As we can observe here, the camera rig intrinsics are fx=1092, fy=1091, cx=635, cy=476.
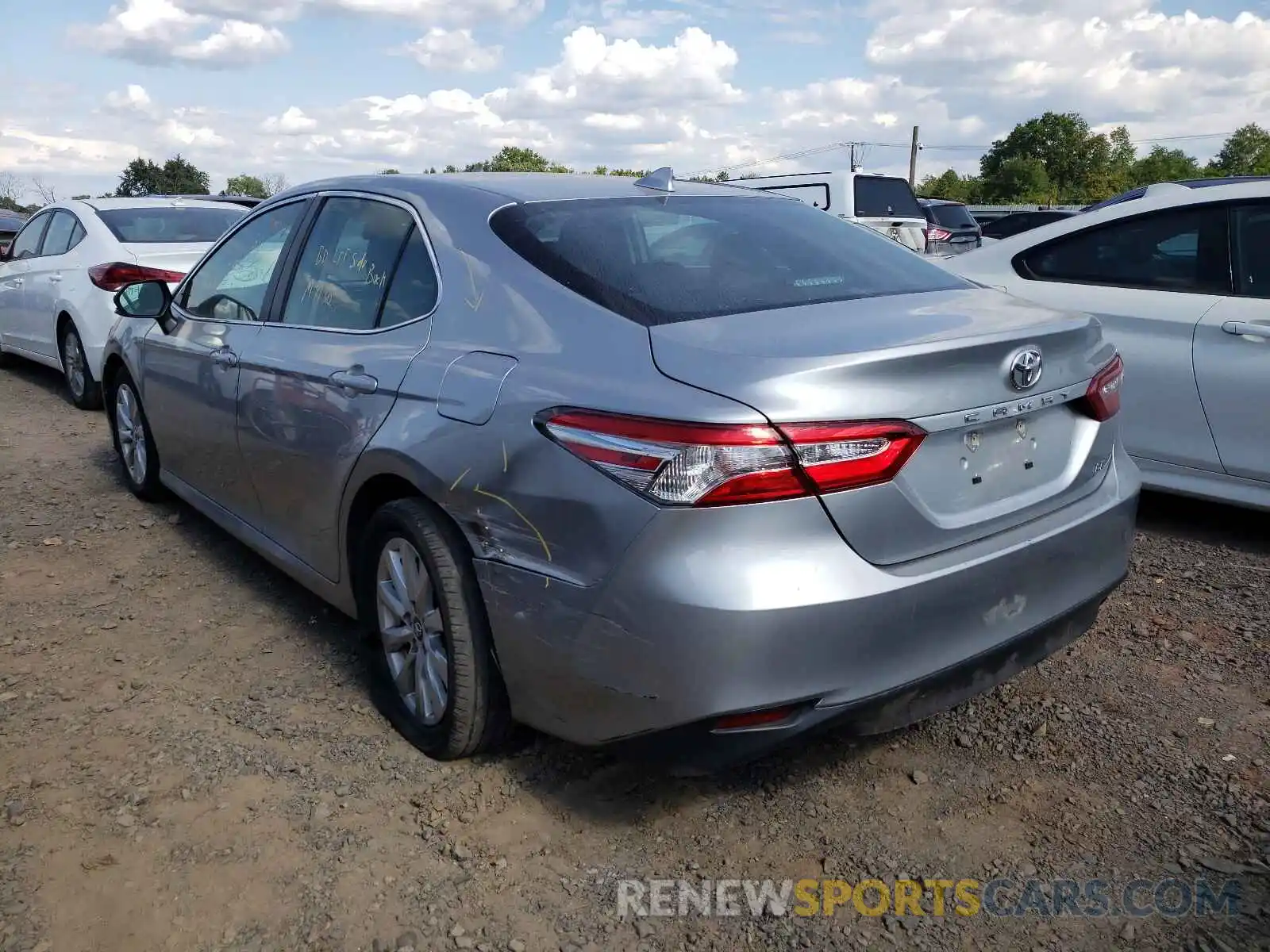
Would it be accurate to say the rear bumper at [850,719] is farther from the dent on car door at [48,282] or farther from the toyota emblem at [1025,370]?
the dent on car door at [48,282]

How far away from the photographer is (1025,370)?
2541mm

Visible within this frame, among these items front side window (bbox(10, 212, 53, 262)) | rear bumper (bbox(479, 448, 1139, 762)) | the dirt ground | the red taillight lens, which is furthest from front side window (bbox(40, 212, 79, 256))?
the red taillight lens

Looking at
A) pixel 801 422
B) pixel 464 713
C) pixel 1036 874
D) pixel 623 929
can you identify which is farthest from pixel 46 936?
pixel 1036 874

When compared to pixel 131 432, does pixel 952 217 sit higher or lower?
higher

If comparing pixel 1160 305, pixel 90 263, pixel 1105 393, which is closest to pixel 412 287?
pixel 1105 393

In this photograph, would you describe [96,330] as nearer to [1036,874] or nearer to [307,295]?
[307,295]

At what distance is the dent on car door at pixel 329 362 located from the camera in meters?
3.07

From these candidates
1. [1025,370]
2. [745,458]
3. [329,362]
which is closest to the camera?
[745,458]

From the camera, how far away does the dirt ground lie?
2.37 m

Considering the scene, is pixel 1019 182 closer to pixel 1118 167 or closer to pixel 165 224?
pixel 1118 167

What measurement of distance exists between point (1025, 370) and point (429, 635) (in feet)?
5.45

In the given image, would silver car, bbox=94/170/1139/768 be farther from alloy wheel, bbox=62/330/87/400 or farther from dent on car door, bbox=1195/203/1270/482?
alloy wheel, bbox=62/330/87/400

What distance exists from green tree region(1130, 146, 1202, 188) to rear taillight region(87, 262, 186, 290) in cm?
6802

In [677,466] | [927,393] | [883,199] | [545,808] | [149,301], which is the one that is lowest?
[545,808]
